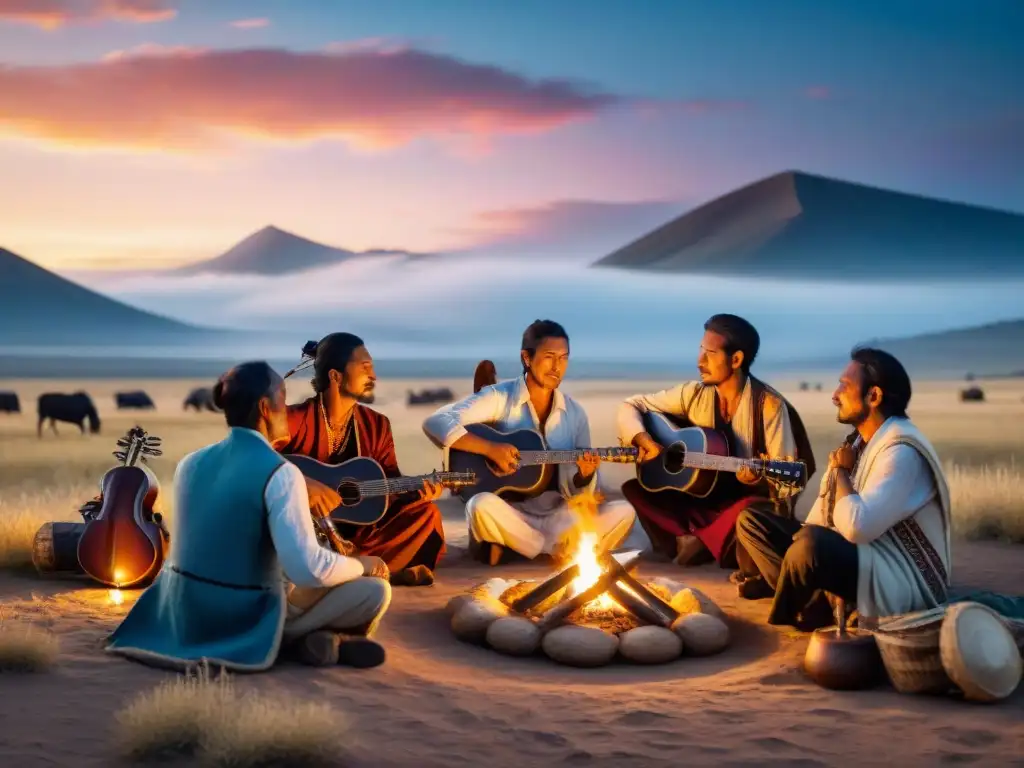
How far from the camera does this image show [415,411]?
3158cm

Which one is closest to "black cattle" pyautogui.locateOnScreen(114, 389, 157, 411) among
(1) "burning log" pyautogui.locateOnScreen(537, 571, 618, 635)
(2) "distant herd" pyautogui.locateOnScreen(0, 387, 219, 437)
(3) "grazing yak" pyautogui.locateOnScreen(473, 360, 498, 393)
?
(2) "distant herd" pyautogui.locateOnScreen(0, 387, 219, 437)

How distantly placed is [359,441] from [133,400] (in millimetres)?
24608

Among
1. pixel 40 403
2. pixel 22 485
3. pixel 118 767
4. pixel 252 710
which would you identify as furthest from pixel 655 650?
pixel 40 403

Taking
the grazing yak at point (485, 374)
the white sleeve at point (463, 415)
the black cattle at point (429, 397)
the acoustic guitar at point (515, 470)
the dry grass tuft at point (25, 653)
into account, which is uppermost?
the black cattle at point (429, 397)

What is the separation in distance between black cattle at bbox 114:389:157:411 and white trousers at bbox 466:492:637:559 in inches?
939

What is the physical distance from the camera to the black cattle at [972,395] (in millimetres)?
35188

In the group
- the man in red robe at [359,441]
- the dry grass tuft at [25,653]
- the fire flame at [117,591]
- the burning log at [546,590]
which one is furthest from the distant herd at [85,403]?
the dry grass tuft at [25,653]

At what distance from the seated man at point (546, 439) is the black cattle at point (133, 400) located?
2382cm

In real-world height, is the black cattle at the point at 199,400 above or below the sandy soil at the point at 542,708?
above

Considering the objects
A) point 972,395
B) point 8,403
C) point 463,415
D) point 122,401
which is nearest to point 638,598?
point 463,415

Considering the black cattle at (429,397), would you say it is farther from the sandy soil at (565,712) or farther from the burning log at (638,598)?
the sandy soil at (565,712)

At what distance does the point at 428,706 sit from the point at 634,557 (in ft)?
7.11

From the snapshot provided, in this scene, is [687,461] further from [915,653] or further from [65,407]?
[65,407]

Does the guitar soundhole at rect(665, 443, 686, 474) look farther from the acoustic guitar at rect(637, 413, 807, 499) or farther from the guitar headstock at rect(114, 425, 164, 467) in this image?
the guitar headstock at rect(114, 425, 164, 467)
